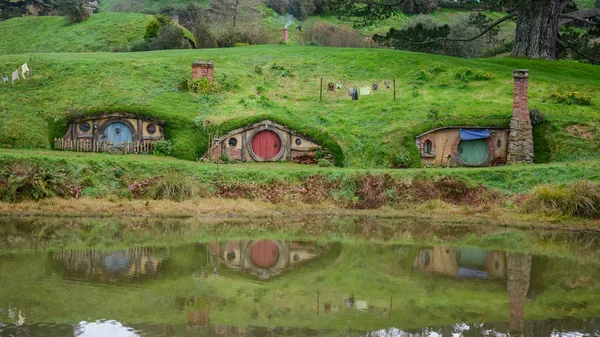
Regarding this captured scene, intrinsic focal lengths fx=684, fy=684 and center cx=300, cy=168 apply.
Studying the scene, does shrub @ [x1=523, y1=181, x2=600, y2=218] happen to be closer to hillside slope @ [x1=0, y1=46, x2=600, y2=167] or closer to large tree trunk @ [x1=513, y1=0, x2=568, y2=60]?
hillside slope @ [x1=0, y1=46, x2=600, y2=167]

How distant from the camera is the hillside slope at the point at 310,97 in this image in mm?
40594

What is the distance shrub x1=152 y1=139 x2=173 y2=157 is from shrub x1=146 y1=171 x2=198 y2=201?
8218 mm

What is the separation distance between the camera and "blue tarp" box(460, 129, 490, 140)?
132 feet

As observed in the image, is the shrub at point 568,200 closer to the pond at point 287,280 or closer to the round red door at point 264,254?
the pond at point 287,280

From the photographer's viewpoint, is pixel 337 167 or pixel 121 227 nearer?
pixel 121 227

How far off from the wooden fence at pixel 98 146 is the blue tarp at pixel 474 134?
18587 millimetres

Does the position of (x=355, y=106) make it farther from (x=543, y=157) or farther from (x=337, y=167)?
(x=543, y=157)

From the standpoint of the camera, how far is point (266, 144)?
41406 mm

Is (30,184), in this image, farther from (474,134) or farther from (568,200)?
(474,134)

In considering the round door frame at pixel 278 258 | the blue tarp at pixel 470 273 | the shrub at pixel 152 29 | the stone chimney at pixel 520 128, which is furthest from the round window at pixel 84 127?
the blue tarp at pixel 470 273

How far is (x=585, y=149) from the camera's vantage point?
1534 inches

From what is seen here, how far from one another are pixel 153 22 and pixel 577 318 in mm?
57894

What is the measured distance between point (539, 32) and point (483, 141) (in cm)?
1734

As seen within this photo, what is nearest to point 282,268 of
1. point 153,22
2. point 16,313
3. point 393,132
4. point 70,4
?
point 16,313
